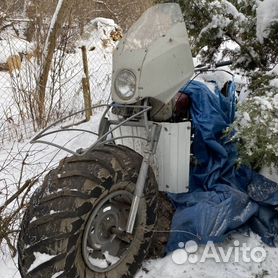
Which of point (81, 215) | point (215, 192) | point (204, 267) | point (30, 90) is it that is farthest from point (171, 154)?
point (30, 90)

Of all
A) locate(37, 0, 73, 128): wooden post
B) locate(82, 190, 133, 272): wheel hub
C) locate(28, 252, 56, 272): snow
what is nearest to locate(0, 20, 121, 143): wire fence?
locate(37, 0, 73, 128): wooden post

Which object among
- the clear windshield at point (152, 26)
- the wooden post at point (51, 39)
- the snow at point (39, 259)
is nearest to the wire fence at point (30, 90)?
the wooden post at point (51, 39)

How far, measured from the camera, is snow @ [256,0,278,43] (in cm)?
203

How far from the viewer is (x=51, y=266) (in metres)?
1.59

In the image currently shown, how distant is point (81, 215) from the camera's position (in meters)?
1.64

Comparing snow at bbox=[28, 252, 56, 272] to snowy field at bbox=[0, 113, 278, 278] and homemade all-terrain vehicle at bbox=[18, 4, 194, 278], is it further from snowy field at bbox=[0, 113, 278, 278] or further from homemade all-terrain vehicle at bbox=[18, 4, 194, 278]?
snowy field at bbox=[0, 113, 278, 278]

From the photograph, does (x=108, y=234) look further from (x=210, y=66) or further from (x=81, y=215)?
(x=210, y=66)

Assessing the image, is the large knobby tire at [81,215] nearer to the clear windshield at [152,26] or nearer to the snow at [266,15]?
the clear windshield at [152,26]

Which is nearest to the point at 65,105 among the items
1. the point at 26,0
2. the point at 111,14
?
the point at 26,0

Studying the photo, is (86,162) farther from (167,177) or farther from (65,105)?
(65,105)

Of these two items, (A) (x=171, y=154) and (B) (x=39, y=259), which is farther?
(A) (x=171, y=154)

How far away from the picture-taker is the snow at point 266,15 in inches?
→ 80.0

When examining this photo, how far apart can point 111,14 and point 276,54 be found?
26.9 ft

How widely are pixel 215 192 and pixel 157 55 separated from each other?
0.93 meters
